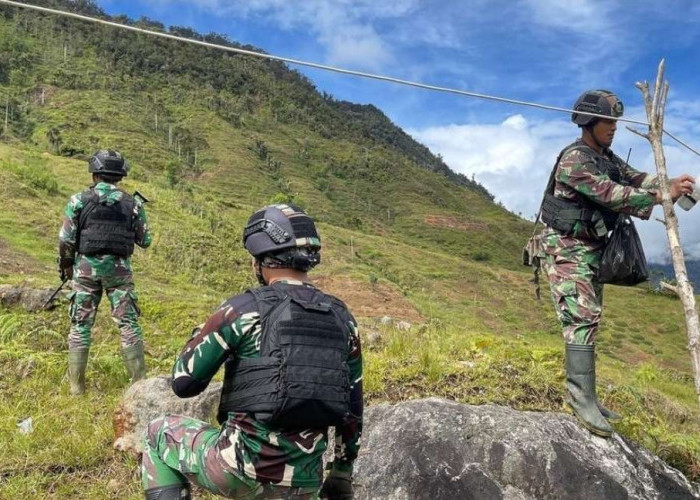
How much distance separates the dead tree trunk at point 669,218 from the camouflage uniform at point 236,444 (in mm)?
2533

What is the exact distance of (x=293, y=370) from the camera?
7.89ft

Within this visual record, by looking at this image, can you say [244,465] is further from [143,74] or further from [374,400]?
[143,74]

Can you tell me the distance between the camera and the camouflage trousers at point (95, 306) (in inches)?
229

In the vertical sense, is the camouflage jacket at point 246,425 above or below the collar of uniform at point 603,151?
below

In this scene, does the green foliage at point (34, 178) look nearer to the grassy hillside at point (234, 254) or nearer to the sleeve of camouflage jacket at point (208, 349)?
the grassy hillside at point (234, 254)

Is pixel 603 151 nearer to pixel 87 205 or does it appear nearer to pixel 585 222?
pixel 585 222

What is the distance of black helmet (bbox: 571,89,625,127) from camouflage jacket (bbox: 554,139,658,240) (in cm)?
18

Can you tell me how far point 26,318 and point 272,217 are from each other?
624 cm

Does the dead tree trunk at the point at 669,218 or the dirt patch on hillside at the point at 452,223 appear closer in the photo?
the dead tree trunk at the point at 669,218

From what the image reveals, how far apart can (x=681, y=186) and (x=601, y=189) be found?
19.2 inches

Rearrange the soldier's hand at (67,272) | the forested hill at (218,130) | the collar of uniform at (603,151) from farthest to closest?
the forested hill at (218,130), the soldier's hand at (67,272), the collar of uniform at (603,151)

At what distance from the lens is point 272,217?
267cm

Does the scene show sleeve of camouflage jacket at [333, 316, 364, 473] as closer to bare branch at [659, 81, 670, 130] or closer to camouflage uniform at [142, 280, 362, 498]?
camouflage uniform at [142, 280, 362, 498]

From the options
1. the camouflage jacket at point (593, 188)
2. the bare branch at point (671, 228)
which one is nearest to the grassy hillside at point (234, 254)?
the bare branch at point (671, 228)
